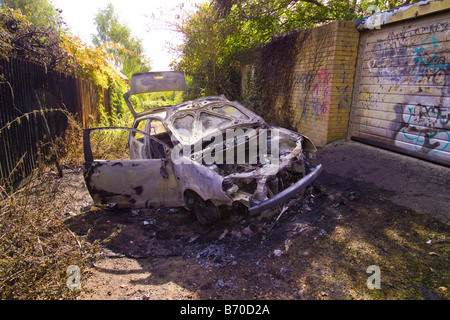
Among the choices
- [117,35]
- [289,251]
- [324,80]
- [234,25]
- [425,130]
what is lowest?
[289,251]

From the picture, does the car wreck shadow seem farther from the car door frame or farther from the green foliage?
the green foliage

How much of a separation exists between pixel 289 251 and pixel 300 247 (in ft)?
0.49

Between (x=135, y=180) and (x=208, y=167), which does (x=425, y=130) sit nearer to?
(x=208, y=167)

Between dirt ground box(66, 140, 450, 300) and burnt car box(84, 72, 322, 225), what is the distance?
38 cm

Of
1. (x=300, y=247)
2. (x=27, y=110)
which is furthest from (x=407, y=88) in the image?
(x=27, y=110)

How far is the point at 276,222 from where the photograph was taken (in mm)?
3660

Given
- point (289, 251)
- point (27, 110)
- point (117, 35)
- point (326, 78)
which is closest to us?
point (289, 251)

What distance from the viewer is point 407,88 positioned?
4.99 metres

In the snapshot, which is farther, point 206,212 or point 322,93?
point 322,93

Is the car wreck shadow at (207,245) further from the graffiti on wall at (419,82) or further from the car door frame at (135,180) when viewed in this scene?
the graffiti on wall at (419,82)

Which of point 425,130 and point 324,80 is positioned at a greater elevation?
point 324,80
